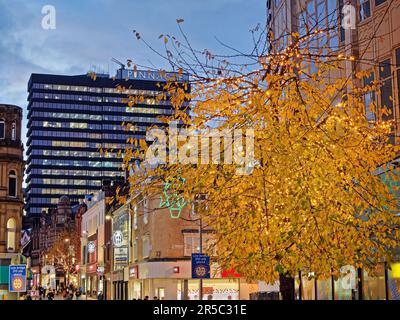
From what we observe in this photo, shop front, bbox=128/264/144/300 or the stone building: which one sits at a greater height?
the stone building

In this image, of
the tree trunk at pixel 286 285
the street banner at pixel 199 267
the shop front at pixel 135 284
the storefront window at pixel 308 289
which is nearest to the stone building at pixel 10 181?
the shop front at pixel 135 284

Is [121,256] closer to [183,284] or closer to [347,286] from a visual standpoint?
[183,284]

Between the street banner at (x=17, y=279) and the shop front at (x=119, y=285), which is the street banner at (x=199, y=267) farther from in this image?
the shop front at (x=119, y=285)

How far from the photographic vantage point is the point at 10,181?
57.8m

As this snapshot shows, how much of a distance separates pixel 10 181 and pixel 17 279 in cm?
2892

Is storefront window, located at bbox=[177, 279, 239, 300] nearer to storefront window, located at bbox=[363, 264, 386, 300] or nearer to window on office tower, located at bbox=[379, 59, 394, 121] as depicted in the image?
storefront window, located at bbox=[363, 264, 386, 300]

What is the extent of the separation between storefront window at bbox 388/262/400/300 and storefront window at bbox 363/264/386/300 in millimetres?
490

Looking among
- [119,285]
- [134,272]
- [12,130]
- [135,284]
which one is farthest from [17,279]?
[119,285]

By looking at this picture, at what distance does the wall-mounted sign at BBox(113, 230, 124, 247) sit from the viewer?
201 feet

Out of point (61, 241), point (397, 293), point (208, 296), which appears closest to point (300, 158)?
point (397, 293)

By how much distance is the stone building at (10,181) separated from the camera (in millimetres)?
55875

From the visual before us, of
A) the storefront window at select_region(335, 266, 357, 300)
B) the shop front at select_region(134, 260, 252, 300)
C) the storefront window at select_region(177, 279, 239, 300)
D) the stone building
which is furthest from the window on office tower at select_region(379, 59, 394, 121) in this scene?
the stone building

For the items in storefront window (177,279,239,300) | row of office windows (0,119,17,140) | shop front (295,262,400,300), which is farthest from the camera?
row of office windows (0,119,17,140)

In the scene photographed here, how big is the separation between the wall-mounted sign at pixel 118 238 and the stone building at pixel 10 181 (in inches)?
364
